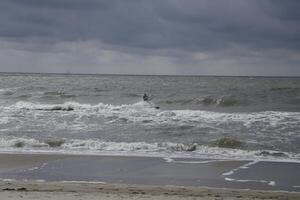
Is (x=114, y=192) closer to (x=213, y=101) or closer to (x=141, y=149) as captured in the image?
(x=141, y=149)

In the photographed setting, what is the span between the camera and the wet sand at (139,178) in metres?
8.86

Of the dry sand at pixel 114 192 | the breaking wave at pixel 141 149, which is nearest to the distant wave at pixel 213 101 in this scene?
the breaking wave at pixel 141 149

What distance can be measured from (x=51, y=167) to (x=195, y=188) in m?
4.29

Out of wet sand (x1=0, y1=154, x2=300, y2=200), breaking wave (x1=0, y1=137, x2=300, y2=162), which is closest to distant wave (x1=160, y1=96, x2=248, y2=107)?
breaking wave (x1=0, y1=137, x2=300, y2=162)

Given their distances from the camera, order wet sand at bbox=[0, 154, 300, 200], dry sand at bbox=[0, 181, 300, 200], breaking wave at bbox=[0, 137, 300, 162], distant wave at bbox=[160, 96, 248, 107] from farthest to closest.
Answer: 1. distant wave at bbox=[160, 96, 248, 107]
2. breaking wave at bbox=[0, 137, 300, 162]
3. wet sand at bbox=[0, 154, 300, 200]
4. dry sand at bbox=[0, 181, 300, 200]

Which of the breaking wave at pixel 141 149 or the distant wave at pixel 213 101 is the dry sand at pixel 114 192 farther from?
the distant wave at pixel 213 101

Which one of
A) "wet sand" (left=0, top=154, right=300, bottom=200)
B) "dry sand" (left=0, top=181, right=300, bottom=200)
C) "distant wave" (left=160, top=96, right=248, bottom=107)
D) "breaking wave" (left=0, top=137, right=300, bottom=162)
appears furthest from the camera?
"distant wave" (left=160, top=96, right=248, bottom=107)

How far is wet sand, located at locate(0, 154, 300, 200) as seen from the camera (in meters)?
8.86

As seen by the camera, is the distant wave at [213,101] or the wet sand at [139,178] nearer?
the wet sand at [139,178]

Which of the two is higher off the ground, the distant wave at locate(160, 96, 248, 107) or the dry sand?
the distant wave at locate(160, 96, 248, 107)

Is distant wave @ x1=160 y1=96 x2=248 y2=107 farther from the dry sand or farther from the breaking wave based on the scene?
the dry sand

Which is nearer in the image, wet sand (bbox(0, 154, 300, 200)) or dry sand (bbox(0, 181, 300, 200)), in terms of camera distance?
dry sand (bbox(0, 181, 300, 200))

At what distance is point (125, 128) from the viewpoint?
20359mm

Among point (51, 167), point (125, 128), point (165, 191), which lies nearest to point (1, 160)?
point (51, 167)
